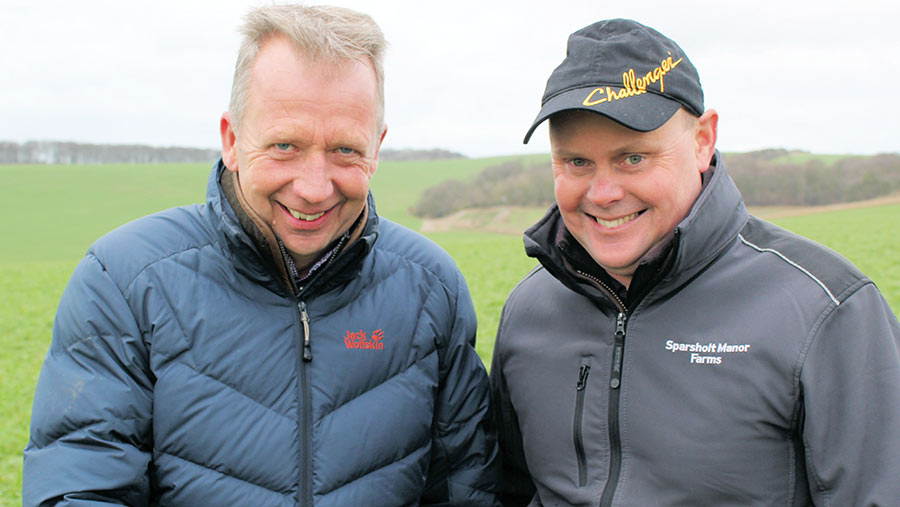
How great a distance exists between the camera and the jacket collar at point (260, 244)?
8.42 ft

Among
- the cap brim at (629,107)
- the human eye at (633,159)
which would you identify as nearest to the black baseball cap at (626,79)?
the cap brim at (629,107)

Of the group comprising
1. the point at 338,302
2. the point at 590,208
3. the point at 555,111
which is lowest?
the point at 338,302

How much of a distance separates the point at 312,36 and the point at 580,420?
158 cm

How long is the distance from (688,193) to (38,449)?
Answer: 2269 mm

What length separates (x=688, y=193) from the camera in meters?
2.61

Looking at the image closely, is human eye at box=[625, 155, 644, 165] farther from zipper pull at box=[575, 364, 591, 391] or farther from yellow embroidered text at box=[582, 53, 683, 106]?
zipper pull at box=[575, 364, 591, 391]

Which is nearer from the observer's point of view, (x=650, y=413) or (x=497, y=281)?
(x=650, y=413)

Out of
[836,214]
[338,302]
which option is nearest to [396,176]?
[836,214]

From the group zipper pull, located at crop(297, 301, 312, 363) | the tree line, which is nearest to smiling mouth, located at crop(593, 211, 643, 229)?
zipper pull, located at crop(297, 301, 312, 363)

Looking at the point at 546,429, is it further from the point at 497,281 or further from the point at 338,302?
the point at 497,281

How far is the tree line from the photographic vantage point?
138 feet

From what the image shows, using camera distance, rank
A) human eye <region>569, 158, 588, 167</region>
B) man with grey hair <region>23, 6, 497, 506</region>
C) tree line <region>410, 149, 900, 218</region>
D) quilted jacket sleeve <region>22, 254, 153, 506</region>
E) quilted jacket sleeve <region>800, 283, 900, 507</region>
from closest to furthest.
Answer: quilted jacket sleeve <region>800, 283, 900, 507</region> → quilted jacket sleeve <region>22, 254, 153, 506</region> → man with grey hair <region>23, 6, 497, 506</region> → human eye <region>569, 158, 588, 167</region> → tree line <region>410, 149, 900, 218</region>

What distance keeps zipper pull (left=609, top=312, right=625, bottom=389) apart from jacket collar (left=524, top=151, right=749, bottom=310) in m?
0.10

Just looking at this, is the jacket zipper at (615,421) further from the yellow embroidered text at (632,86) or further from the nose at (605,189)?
the yellow embroidered text at (632,86)
